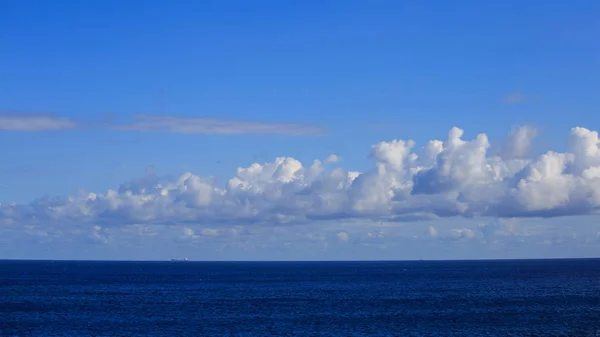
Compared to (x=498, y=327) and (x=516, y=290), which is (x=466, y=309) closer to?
(x=498, y=327)

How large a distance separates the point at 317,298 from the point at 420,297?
23.6 metres

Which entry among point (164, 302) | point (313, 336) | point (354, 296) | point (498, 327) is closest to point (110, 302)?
point (164, 302)

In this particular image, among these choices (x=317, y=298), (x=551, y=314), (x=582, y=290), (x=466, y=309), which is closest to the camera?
(x=551, y=314)

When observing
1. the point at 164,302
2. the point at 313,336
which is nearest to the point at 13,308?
the point at 164,302

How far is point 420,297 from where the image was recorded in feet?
516

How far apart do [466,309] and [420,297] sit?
30486 mm

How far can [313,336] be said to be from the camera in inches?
3688

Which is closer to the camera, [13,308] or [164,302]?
[13,308]

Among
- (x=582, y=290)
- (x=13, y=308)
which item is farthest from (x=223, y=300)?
(x=582, y=290)

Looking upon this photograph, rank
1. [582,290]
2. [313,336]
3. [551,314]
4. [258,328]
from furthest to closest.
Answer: [582,290], [551,314], [258,328], [313,336]

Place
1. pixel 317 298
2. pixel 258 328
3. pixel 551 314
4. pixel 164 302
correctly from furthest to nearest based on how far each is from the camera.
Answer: pixel 317 298
pixel 164 302
pixel 551 314
pixel 258 328

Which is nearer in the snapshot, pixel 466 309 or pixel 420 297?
pixel 466 309

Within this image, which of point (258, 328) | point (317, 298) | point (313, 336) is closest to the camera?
point (313, 336)

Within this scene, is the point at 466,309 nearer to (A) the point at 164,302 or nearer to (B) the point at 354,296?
(B) the point at 354,296
